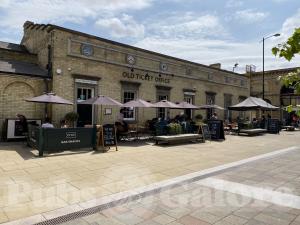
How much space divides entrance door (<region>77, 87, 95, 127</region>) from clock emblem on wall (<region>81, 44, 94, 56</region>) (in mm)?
1935

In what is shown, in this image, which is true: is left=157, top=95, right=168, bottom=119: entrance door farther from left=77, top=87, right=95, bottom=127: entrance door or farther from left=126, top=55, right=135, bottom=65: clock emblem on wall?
left=77, top=87, right=95, bottom=127: entrance door

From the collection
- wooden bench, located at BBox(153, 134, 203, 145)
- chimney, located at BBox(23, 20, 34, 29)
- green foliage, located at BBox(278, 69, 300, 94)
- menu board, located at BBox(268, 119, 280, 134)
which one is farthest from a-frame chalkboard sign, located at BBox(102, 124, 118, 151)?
menu board, located at BBox(268, 119, 280, 134)

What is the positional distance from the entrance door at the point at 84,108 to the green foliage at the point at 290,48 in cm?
1291

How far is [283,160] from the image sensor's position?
965 centimetres

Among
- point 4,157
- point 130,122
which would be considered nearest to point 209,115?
point 130,122

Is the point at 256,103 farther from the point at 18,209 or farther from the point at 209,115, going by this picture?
the point at 18,209

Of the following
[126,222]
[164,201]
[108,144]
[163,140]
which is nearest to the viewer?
[126,222]

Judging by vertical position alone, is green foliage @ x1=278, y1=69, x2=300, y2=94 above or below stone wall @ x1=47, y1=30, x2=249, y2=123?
below

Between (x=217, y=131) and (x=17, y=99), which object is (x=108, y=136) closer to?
(x=17, y=99)

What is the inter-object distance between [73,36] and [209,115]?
47.1ft

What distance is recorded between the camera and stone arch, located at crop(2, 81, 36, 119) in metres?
12.6

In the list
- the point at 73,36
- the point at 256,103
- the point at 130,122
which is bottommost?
the point at 130,122

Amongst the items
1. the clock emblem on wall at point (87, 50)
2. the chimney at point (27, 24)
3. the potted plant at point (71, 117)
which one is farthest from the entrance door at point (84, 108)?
the chimney at point (27, 24)

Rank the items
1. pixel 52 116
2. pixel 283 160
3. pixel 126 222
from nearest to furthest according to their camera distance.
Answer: pixel 126 222
pixel 283 160
pixel 52 116
